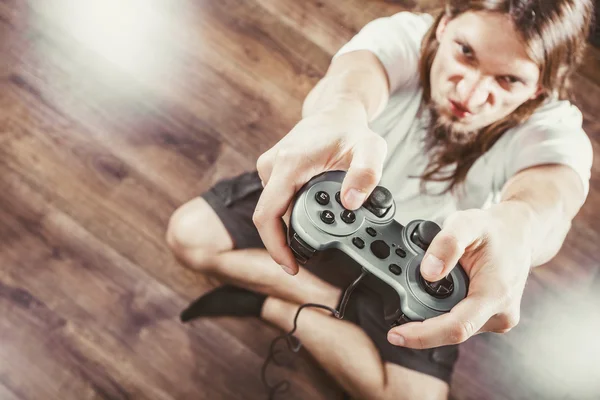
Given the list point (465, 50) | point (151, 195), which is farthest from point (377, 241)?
point (151, 195)

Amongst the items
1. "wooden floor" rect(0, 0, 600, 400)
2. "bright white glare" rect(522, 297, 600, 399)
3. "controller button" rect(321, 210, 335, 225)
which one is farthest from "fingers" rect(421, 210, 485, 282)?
"bright white glare" rect(522, 297, 600, 399)

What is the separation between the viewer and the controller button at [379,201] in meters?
0.59

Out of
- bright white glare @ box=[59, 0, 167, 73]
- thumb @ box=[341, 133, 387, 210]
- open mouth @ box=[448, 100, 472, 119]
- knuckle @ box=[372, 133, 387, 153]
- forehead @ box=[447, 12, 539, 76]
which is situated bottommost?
bright white glare @ box=[59, 0, 167, 73]

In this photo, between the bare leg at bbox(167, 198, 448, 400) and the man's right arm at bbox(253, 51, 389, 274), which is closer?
the man's right arm at bbox(253, 51, 389, 274)

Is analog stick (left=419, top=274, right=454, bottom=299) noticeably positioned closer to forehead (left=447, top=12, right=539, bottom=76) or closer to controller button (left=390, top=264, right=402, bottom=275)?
controller button (left=390, top=264, right=402, bottom=275)

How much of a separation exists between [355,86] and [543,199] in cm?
34

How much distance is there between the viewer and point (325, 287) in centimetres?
95

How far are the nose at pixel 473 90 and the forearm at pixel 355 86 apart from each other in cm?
12

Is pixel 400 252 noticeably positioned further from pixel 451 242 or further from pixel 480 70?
pixel 480 70

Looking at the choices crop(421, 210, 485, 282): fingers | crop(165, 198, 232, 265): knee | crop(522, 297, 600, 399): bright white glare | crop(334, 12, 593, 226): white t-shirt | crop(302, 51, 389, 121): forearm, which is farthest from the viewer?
crop(522, 297, 600, 399): bright white glare

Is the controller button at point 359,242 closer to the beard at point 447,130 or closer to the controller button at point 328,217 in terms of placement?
the controller button at point 328,217

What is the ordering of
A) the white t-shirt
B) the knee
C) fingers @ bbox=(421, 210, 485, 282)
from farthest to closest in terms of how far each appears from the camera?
1. the knee
2. the white t-shirt
3. fingers @ bbox=(421, 210, 485, 282)

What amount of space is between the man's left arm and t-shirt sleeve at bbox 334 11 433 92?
26 centimetres

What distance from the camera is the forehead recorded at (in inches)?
28.4
